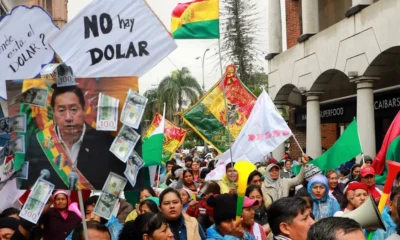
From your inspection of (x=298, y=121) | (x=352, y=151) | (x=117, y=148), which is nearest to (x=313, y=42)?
(x=298, y=121)

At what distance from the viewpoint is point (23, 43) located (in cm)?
599

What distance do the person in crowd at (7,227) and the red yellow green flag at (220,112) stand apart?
4833 mm

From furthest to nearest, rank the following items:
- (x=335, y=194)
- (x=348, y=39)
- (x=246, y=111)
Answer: (x=348, y=39), (x=246, y=111), (x=335, y=194)

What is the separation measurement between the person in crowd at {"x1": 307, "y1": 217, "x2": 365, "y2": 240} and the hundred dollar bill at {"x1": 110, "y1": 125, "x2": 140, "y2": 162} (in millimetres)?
2200

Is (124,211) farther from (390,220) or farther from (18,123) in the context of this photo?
(390,220)

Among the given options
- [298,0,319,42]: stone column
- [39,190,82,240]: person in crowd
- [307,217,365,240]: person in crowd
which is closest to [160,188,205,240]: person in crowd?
[39,190,82,240]: person in crowd

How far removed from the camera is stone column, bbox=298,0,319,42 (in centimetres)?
1875

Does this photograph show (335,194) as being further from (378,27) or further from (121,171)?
(378,27)

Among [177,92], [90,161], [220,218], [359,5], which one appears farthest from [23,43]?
[177,92]

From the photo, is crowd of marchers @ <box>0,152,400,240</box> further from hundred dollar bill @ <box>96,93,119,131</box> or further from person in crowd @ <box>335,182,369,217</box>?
hundred dollar bill @ <box>96,93,119,131</box>

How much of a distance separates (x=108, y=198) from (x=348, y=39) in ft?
41.8

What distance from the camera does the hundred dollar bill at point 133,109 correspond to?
4871 mm

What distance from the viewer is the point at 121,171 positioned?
15.9 ft

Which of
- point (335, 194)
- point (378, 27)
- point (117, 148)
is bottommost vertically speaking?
point (335, 194)
